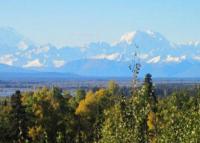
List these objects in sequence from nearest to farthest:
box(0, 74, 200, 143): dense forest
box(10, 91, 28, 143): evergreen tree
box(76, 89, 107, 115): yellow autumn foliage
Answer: box(0, 74, 200, 143): dense forest
box(10, 91, 28, 143): evergreen tree
box(76, 89, 107, 115): yellow autumn foliage

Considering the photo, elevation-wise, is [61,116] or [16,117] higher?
[16,117]

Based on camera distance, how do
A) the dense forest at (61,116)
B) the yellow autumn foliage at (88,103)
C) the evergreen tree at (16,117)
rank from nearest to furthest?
the dense forest at (61,116) < the evergreen tree at (16,117) < the yellow autumn foliage at (88,103)

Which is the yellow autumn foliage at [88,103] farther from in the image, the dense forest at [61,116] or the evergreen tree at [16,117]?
the evergreen tree at [16,117]

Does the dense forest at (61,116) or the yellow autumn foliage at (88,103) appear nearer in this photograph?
the dense forest at (61,116)

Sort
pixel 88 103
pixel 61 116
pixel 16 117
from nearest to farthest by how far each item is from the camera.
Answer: pixel 16 117, pixel 61 116, pixel 88 103

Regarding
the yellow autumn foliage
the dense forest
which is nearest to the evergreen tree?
the dense forest

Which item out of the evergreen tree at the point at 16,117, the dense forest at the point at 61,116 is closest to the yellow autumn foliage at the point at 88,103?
the dense forest at the point at 61,116

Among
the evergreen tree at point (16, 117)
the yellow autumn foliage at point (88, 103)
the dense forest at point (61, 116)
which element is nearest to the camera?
the dense forest at point (61, 116)

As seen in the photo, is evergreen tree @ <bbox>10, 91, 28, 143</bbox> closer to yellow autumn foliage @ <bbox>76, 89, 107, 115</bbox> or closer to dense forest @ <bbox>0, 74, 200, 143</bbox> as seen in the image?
dense forest @ <bbox>0, 74, 200, 143</bbox>

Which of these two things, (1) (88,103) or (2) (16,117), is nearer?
(2) (16,117)

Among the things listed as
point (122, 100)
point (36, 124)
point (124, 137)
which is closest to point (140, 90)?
point (122, 100)

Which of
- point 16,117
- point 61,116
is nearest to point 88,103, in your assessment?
point 61,116

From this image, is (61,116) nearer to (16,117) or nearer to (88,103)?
(88,103)

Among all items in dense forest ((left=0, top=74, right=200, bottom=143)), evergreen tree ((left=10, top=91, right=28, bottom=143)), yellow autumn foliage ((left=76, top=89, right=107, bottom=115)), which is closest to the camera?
dense forest ((left=0, top=74, right=200, bottom=143))
